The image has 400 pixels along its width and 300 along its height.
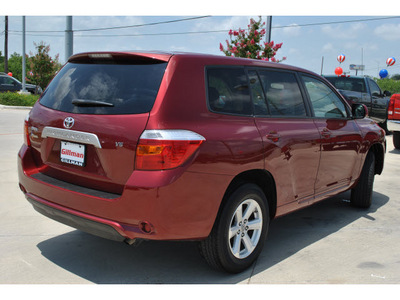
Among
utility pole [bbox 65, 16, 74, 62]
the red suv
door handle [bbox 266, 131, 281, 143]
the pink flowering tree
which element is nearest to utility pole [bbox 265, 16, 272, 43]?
the pink flowering tree

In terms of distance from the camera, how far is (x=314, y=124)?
4.21 meters

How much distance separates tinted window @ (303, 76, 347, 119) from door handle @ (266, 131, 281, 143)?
934 millimetres

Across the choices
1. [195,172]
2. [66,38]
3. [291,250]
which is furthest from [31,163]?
[66,38]

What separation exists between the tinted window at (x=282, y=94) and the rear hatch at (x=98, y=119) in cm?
→ 114

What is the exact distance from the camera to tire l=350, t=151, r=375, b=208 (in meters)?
5.32

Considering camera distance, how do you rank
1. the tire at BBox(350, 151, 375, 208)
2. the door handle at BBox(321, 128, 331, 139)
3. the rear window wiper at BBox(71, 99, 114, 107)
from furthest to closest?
1. the tire at BBox(350, 151, 375, 208)
2. the door handle at BBox(321, 128, 331, 139)
3. the rear window wiper at BBox(71, 99, 114, 107)

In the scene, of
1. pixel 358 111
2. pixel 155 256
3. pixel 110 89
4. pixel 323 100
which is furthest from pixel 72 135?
pixel 358 111

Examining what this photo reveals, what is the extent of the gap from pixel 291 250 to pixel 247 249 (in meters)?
0.73

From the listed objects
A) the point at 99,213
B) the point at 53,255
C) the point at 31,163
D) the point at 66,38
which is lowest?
the point at 53,255

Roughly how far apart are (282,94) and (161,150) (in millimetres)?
1687

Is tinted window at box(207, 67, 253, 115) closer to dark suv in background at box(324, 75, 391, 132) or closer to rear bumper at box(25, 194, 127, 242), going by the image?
rear bumper at box(25, 194, 127, 242)

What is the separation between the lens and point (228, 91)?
337cm

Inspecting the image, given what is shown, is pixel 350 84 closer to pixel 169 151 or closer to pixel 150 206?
pixel 169 151

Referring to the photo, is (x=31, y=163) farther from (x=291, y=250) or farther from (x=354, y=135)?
(x=354, y=135)
